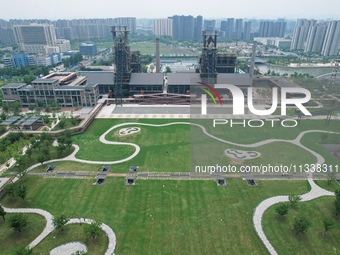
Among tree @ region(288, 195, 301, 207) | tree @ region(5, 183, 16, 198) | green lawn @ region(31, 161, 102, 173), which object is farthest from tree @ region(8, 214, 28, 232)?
tree @ region(288, 195, 301, 207)

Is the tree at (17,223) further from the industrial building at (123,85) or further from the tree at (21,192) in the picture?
the industrial building at (123,85)

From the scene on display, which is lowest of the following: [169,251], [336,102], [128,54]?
[169,251]

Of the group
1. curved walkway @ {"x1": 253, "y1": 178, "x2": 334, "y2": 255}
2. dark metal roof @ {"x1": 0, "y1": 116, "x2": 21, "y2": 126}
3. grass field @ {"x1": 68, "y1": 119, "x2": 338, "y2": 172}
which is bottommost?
curved walkway @ {"x1": 253, "y1": 178, "x2": 334, "y2": 255}

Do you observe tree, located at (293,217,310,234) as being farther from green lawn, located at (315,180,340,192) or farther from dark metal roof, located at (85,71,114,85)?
dark metal roof, located at (85,71,114,85)

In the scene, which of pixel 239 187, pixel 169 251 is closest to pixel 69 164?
pixel 169 251

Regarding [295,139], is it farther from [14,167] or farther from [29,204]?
[14,167]

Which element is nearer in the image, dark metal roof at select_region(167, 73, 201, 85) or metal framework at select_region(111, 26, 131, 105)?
metal framework at select_region(111, 26, 131, 105)
